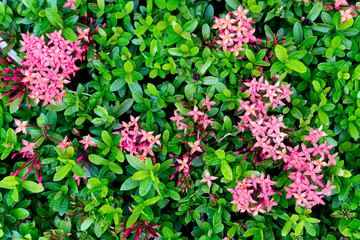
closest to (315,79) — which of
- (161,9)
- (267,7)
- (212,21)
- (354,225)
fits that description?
(267,7)

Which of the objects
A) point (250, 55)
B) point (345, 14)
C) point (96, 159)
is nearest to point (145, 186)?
point (96, 159)

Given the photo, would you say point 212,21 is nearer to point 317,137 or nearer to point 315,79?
point 315,79

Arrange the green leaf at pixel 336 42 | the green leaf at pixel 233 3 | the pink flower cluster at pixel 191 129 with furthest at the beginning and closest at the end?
the green leaf at pixel 233 3 < the green leaf at pixel 336 42 < the pink flower cluster at pixel 191 129

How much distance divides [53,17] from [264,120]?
1.58m

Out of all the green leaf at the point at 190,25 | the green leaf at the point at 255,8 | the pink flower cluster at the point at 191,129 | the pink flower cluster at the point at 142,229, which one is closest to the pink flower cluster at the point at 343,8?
the green leaf at the point at 255,8

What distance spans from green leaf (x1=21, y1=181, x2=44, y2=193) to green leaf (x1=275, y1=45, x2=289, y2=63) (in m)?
1.79

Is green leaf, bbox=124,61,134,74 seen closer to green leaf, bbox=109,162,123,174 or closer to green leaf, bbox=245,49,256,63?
green leaf, bbox=109,162,123,174

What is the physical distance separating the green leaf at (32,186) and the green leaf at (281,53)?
179 centimetres

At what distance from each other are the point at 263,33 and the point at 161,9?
81 cm

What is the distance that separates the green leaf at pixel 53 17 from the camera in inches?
78.4

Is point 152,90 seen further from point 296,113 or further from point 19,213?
point 19,213

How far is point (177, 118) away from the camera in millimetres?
1957


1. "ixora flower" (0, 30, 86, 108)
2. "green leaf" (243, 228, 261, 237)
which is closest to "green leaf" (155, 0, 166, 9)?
"ixora flower" (0, 30, 86, 108)

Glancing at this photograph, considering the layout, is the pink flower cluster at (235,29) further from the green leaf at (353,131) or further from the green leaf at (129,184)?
the green leaf at (129,184)
